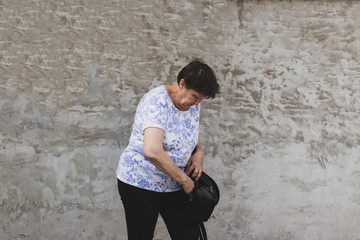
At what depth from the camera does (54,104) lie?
126 inches

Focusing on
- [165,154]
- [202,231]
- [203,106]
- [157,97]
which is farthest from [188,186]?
[203,106]

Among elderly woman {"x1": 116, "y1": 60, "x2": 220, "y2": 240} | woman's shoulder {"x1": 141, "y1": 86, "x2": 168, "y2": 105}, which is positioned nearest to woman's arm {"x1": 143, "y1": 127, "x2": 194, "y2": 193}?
elderly woman {"x1": 116, "y1": 60, "x2": 220, "y2": 240}

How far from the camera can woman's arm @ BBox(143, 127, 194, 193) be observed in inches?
77.2

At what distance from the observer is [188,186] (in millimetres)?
2150

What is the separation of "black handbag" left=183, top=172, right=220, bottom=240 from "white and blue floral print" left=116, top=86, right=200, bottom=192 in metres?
0.16

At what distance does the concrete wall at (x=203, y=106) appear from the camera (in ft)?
10.4

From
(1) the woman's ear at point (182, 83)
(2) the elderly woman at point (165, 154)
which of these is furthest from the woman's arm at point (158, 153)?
(1) the woman's ear at point (182, 83)

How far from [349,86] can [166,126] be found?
2032mm

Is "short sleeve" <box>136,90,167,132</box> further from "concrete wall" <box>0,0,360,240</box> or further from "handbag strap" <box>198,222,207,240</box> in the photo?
"concrete wall" <box>0,0,360,240</box>

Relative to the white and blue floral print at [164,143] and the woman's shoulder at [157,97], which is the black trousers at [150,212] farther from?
the woman's shoulder at [157,97]

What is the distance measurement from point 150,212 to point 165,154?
469 mm

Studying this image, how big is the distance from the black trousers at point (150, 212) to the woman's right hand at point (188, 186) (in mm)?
178

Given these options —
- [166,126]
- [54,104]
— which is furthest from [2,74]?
[166,126]

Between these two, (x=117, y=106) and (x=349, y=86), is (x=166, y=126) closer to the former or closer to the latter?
(x=117, y=106)
